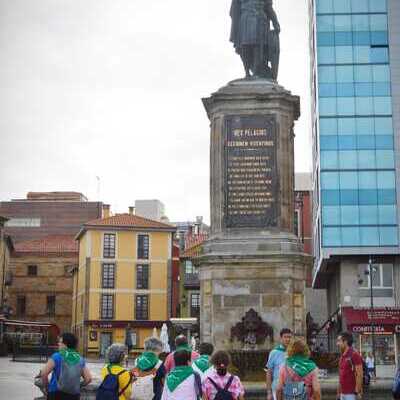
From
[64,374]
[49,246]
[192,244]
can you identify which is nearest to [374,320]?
[192,244]

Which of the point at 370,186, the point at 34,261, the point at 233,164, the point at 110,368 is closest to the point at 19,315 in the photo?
the point at 34,261

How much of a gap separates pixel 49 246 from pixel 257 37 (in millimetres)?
64732

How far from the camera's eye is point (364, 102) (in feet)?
172

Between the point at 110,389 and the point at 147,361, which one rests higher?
the point at 147,361

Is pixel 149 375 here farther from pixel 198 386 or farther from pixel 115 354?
pixel 198 386

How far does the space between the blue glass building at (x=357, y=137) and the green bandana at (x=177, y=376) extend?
41.4 m

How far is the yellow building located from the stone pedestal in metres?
49.5

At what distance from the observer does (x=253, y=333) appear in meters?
20.2

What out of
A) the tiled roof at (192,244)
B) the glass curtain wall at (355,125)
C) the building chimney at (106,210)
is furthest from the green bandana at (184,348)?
the building chimney at (106,210)

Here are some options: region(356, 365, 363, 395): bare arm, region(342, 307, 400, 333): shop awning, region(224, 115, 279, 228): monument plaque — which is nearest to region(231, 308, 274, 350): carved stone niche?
region(224, 115, 279, 228): monument plaque

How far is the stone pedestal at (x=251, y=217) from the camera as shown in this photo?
20.4 m

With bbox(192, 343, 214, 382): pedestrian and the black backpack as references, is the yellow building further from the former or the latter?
the black backpack

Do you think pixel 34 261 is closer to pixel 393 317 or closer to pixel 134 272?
pixel 134 272

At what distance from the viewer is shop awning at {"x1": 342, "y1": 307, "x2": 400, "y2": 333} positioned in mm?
48531
